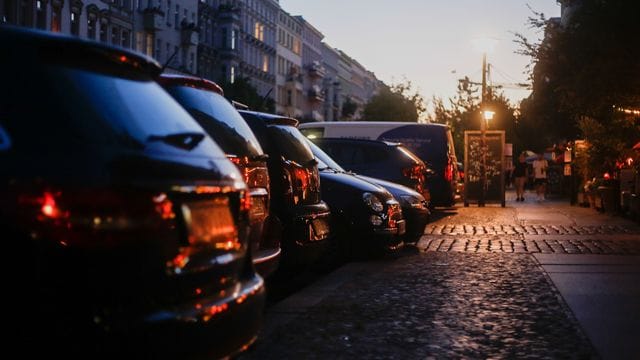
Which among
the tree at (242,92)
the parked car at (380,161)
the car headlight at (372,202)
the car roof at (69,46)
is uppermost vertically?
the tree at (242,92)

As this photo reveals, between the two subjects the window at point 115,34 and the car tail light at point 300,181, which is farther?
the window at point 115,34

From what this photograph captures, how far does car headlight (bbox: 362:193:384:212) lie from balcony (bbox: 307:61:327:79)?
128m

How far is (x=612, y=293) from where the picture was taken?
9594 millimetres

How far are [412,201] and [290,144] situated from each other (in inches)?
235

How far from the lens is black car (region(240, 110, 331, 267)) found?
8555mm

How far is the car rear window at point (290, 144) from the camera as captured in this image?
8.67 metres

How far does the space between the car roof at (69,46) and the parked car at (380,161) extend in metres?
14.1

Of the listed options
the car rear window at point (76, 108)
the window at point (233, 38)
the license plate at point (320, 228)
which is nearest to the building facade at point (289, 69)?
the window at point (233, 38)

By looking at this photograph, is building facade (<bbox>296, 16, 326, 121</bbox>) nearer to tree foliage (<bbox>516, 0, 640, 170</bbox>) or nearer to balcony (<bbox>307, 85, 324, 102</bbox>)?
balcony (<bbox>307, 85, 324, 102</bbox>)

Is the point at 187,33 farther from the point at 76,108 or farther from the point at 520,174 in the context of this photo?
the point at 76,108

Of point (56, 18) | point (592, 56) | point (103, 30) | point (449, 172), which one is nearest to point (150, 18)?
point (103, 30)

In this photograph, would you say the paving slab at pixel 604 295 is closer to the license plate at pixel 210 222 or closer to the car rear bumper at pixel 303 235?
the car rear bumper at pixel 303 235

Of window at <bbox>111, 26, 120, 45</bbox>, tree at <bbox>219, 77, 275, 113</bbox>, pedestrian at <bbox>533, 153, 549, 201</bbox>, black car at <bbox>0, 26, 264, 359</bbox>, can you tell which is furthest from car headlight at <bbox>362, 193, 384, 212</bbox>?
tree at <bbox>219, 77, 275, 113</bbox>

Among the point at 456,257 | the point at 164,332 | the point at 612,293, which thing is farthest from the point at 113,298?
the point at 456,257
